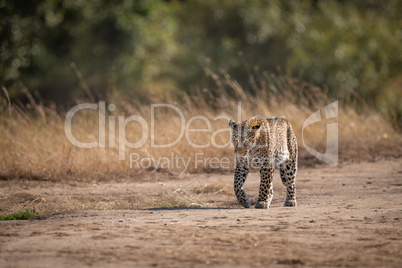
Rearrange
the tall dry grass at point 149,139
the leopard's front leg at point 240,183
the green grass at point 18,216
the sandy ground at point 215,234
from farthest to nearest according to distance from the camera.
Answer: the tall dry grass at point 149,139
the leopard's front leg at point 240,183
the green grass at point 18,216
the sandy ground at point 215,234

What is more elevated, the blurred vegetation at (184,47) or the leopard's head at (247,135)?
the blurred vegetation at (184,47)

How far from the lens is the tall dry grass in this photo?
11836mm

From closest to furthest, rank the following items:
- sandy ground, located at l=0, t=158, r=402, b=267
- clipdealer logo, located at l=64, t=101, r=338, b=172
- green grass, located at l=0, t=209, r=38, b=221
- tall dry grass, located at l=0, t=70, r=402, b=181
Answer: sandy ground, located at l=0, t=158, r=402, b=267, green grass, located at l=0, t=209, r=38, b=221, tall dry grass, located at l=0, t=70, r=402, b=181, clipdealer logo, located at l=64, t=101, r=338, b=172

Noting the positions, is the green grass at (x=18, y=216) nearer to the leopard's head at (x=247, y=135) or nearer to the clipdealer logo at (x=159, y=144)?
the leopard's head at (x=247, y=135)

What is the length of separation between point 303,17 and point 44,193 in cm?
1713

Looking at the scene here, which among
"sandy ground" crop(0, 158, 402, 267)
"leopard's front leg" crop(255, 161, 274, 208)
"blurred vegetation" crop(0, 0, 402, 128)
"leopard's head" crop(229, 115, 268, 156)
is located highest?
"blurred vegetation" crop(0, 0, 402, 128)

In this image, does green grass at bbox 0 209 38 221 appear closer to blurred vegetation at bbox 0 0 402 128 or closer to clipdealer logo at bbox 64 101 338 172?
clipdealer logo at bbox 64 101 338 172

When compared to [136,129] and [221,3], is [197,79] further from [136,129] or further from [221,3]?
[136,129]

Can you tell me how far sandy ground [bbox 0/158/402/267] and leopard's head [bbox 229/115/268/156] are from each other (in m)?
0.85

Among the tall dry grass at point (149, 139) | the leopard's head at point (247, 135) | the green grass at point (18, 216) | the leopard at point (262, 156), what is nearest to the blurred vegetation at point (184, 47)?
the tall dry grass at point (149, 139)

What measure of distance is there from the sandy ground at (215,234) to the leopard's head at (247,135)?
854 millimetres

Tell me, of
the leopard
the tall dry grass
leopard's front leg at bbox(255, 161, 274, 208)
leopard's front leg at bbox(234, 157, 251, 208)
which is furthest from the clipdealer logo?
leopard's front leg at bbox(255, 161, 274, 208)

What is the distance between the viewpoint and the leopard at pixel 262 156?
8.77 metres

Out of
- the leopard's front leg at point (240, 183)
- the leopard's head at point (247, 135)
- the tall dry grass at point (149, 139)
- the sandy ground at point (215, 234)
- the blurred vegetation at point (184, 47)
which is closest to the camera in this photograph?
the sandy ground at point (215, 234)
